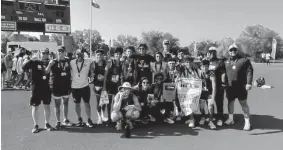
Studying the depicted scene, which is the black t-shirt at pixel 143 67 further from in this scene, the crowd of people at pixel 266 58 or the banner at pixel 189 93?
the crowd of people at pixel 266 58

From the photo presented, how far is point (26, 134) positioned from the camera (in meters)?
5.48

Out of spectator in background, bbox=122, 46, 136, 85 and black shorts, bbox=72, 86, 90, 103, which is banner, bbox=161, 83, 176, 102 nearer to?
spectator in background, bbox=122, 46, 136, 85

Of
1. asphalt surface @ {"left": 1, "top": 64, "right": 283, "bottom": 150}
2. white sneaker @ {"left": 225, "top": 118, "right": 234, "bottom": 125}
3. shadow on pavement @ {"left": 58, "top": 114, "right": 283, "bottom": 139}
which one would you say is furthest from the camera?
white sneaker @ {"left": 225, "top": 118, "right": 234, "bottom": 125}

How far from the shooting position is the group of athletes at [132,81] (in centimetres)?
573

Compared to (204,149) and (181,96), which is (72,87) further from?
(204,149)

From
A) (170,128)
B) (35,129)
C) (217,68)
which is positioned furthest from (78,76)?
(217,68)

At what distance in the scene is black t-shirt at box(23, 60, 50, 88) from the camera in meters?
5.66

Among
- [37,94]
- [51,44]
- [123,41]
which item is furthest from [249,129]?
[123,41]

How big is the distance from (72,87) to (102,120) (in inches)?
48.5

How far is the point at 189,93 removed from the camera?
615 cm

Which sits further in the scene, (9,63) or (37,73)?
(9,63)

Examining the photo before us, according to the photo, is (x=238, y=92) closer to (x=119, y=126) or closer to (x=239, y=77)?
(x=239, y=77)

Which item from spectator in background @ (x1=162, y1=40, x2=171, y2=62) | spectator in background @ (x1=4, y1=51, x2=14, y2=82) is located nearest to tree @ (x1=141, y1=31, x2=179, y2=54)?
spectator in background @ (x1=4, y1=51, x2=14, y2=82)

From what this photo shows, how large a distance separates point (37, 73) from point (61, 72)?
21.6 inches
